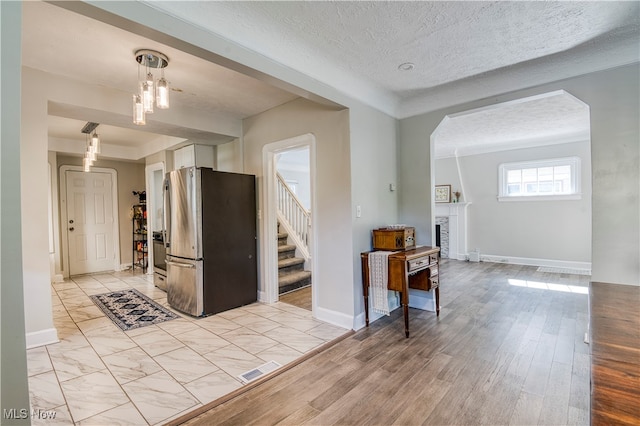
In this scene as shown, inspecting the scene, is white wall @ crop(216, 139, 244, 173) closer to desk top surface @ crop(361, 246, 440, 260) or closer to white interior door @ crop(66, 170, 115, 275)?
desk top surface @ crop(361, 246, 440, 260)

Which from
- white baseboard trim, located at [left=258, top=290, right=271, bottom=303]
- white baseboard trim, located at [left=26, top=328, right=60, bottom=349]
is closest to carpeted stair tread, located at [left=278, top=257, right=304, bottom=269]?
white baseboard trim, located at [left=258, top=290, right=271, bottom=303]

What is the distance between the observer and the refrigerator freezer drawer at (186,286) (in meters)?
3.52

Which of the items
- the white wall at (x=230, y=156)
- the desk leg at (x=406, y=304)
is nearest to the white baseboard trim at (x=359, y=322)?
the desk leg at (x=406, y=304)

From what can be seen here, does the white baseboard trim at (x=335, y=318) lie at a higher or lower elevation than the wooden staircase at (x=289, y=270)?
lower

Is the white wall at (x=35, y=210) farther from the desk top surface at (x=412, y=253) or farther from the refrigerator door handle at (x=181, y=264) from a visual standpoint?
the desk top surface at (x=412, y=253)

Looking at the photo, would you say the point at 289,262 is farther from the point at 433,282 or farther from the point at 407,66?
the point at 407,66

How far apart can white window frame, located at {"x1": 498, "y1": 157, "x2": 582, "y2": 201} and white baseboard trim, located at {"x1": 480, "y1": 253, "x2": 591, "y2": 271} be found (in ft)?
4.17

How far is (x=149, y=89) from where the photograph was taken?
229 cm

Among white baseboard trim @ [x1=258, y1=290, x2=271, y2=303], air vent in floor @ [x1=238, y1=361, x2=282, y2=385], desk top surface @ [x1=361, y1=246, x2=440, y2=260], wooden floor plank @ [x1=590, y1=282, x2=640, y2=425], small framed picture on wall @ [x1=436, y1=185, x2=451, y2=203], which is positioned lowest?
air vent in floor @ [x1=238, y1=361, x2=282, y2=385]

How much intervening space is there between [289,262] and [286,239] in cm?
57

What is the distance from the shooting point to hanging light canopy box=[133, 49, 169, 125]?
229 centimetres

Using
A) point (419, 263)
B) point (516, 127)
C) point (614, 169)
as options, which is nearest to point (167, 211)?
point (419, 263)

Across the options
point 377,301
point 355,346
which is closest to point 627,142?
point 377,301

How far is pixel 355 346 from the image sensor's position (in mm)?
2758
